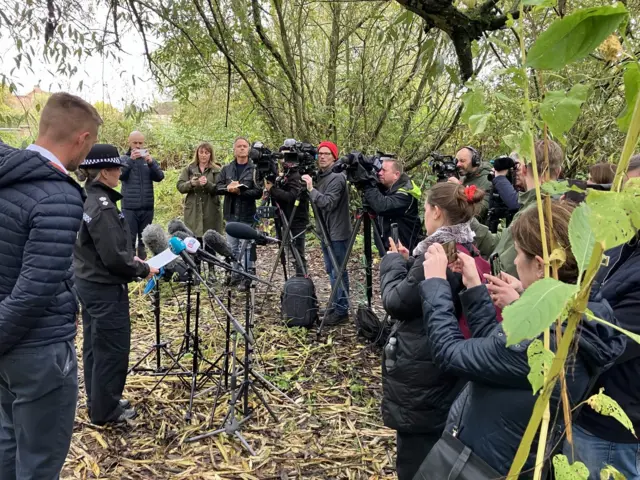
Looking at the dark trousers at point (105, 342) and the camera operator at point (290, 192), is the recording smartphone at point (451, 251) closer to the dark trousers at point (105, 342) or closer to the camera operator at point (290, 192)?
the dark trousers at point (105, 342)

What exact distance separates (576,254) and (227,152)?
11.6m

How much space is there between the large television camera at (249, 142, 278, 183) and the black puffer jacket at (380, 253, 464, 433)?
2.94 metres

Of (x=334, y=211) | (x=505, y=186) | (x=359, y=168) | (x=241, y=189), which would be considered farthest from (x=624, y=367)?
(x=241, y=189)

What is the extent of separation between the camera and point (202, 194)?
5.52 meters

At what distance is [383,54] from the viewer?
6.12m

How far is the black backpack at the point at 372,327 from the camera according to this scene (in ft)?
13.2

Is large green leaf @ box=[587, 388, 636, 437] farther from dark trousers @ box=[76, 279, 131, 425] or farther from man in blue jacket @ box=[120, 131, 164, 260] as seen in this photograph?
man in blue jacket @ box=[120, 131, 164, 260]

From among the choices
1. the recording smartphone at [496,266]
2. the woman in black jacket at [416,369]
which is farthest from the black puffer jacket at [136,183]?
the recording smartphone at [496,266]

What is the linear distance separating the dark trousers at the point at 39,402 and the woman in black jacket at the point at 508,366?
1.44m

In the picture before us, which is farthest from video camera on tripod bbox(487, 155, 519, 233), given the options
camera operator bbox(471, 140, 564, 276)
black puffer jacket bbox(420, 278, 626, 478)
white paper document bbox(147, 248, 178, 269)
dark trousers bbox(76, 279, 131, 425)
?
dark trousers bbox(76, 279, 131, 425)

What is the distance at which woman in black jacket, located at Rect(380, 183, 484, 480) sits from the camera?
1.83m

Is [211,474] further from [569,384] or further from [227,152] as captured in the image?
[227,152]

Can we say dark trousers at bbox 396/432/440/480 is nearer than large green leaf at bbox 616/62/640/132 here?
No

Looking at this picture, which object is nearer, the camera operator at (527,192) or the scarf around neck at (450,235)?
the scarf around neck at (450,235)
